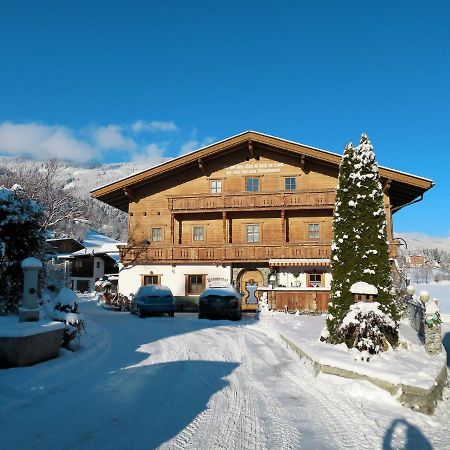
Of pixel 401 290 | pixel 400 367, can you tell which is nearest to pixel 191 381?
pixel 400 367

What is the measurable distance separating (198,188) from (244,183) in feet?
9.90

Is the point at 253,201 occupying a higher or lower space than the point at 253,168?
lower

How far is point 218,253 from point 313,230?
6.00m

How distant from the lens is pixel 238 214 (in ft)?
91.4

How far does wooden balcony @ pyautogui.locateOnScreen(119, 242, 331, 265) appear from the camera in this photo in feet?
82.5

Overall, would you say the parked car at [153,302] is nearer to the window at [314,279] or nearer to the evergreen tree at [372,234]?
the window at [314,279]

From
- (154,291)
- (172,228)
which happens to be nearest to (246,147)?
(172,228)

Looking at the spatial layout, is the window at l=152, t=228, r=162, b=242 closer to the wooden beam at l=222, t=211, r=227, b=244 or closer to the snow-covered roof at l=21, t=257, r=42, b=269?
the wooden beam at l=222, t=211, r=227, b=244

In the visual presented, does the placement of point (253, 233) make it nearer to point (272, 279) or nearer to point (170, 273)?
point (272, 279)

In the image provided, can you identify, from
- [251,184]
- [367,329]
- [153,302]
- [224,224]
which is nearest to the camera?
[367,329]

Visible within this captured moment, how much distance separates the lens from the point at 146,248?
2744 cm

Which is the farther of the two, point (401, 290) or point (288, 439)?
point (401, 290)

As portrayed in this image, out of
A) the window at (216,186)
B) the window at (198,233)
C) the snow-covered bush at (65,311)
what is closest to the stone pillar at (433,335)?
the snow-covered bush at (65,311)

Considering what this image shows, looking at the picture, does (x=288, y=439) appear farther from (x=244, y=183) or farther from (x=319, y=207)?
(x=244, y=183)
